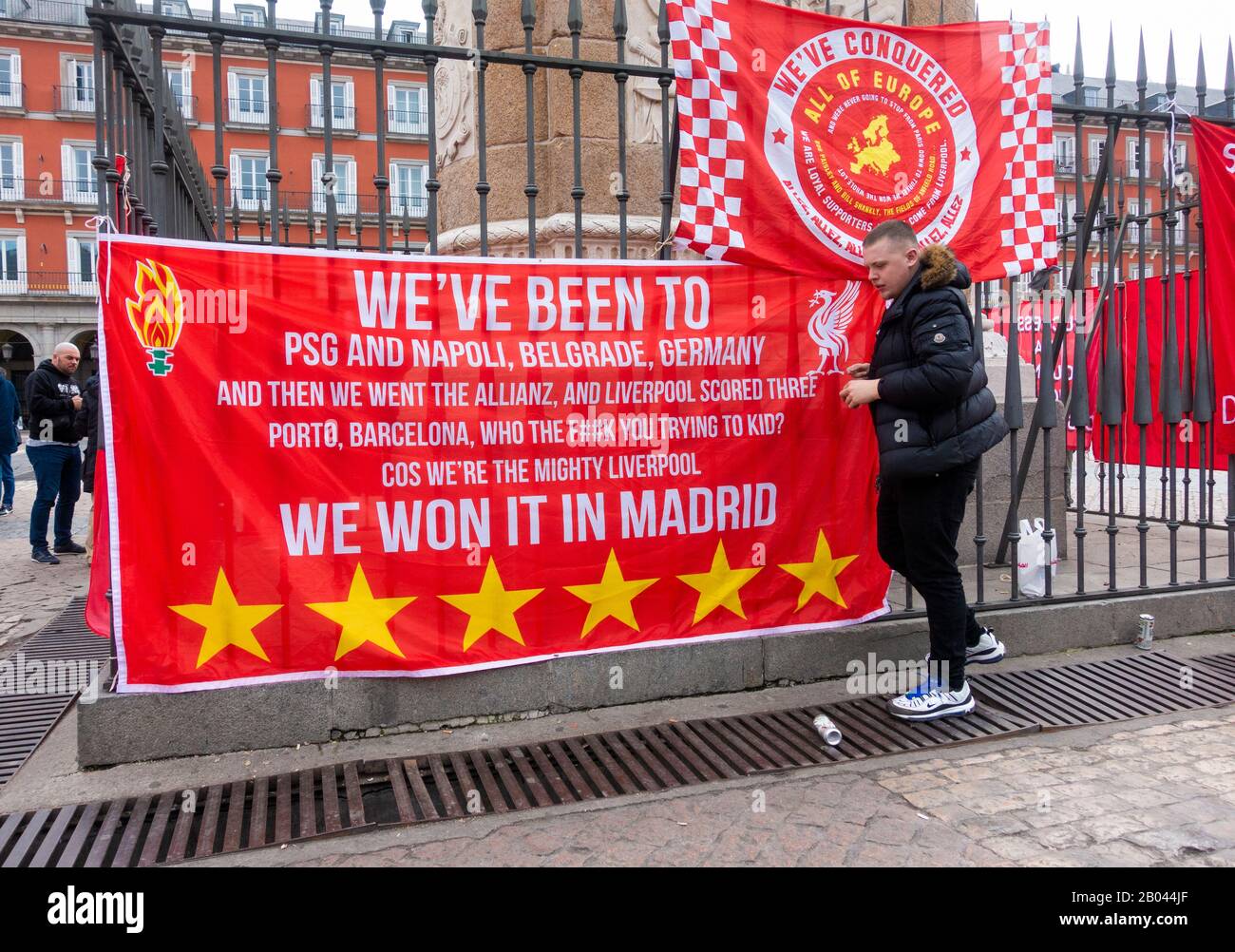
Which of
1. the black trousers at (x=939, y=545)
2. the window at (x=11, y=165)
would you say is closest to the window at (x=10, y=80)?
the window at (x=11, y=165)

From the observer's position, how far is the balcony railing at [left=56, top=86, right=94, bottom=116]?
3753 cm

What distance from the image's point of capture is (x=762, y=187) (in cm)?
418

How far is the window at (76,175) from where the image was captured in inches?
1485

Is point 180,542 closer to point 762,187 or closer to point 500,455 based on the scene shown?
point 500,455

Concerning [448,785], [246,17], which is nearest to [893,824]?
[448,785]

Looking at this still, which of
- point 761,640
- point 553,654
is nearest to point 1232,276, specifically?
point 761,640

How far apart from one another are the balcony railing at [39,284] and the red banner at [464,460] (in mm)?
39576

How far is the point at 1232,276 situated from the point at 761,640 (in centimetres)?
364

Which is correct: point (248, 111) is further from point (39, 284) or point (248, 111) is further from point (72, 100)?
point (39, 284)

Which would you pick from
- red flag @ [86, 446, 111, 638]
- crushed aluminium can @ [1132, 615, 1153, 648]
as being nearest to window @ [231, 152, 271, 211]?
red flag @ [86, 446, 111, 638]

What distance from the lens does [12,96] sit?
3716 cm

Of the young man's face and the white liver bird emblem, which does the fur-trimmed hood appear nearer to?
the young man's face
